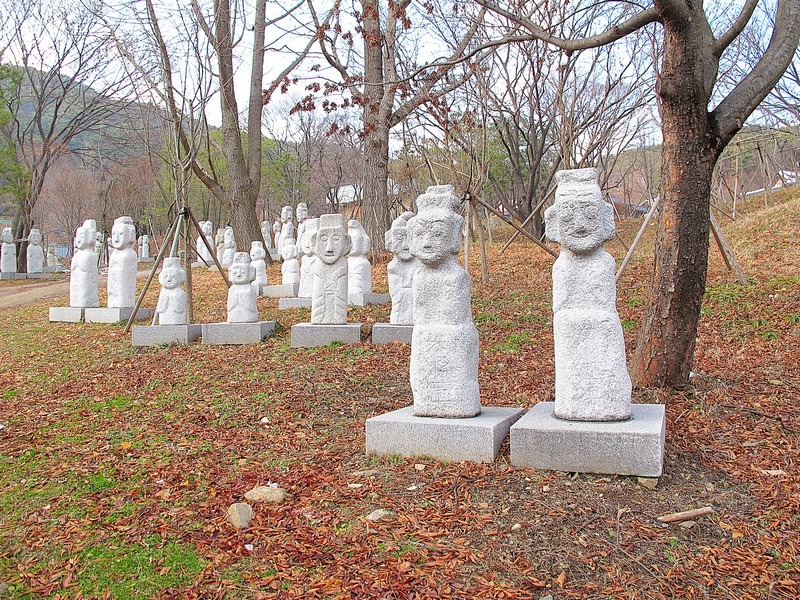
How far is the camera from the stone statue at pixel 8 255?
26391 millimetres

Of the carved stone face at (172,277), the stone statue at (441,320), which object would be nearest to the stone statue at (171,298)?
the carved stone face at (172,277)

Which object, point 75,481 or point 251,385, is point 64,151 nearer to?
point 251,385

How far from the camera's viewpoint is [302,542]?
3961 mm

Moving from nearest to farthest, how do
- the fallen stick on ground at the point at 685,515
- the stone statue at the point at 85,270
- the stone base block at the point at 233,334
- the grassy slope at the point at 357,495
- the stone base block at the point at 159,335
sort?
the grassy slope at the point at 357,495
the fallen stick on ground at the point at 685,515
the stone base block at the point at 233,334
the stone base block at the point at 159,335
the stone statue at the point at 85,270

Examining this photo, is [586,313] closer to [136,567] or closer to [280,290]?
[136,567]

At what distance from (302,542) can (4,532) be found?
195 centimetres

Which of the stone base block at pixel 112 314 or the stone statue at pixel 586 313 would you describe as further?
the stone base block at pixel 112 314

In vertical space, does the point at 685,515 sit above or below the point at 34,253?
below

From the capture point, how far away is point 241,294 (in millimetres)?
10641

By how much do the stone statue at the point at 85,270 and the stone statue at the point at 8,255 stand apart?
1551cm

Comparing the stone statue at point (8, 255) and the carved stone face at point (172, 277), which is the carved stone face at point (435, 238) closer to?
the carved stone face at point (172, 277)

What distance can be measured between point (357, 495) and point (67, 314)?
1108 cm

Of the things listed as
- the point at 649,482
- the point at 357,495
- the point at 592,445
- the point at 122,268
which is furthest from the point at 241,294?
the point at 649,482

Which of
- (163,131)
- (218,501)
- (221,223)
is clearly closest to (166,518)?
(218,501)
